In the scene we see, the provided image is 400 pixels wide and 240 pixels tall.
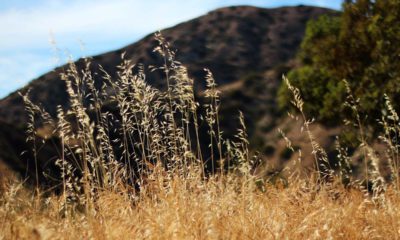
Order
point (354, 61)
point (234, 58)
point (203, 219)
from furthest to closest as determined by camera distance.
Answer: point (234, 58) → point (354, 61) → point (203, 219)

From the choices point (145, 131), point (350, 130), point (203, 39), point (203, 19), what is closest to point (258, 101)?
point (203, 39)

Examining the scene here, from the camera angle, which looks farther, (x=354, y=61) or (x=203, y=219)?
(x=354, y=61)

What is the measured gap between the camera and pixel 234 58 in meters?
81.2

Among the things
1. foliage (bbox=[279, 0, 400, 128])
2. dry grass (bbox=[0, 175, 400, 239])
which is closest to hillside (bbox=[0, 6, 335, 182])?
foliage (bbox=[279, 0, 400, 128])

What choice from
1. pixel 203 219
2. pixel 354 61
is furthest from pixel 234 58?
pixel 203 219

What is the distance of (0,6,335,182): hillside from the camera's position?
61031 mm

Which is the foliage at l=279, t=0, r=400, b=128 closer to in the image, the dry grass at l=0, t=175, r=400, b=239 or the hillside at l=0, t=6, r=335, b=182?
the dry grass at l=0, t=175, r=400, b=239

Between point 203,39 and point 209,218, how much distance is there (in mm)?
79226

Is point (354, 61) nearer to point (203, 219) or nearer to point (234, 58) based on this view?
point (203, 219)

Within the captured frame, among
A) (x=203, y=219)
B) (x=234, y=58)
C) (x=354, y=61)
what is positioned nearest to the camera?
(x=203, y=219)

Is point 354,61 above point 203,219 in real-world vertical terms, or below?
below

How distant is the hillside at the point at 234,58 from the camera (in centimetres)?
6103

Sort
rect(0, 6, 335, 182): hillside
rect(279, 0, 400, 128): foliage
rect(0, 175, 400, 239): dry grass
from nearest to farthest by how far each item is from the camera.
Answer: rect(0, 175, 400, 239): dry grass, rect(279, 0, 400, 128): foliage, rect(0, 6, 335, 182): hillside

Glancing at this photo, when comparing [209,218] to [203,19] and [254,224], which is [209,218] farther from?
[203,19]
